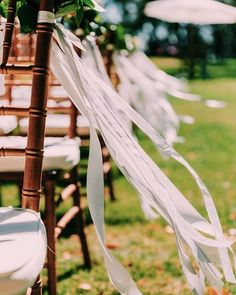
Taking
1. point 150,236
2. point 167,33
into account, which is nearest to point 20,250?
point 150,236

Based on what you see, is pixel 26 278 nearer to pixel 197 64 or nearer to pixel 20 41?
pixel 20 41

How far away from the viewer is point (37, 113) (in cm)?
154

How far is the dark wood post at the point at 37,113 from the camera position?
152 centimetres

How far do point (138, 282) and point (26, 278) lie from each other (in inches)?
65.3

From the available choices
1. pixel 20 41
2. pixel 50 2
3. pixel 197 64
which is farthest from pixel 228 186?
pixel 197 64

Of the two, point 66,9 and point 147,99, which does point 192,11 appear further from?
point 147,99

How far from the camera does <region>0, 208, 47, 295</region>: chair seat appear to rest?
1230 millimetres

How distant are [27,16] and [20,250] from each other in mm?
684

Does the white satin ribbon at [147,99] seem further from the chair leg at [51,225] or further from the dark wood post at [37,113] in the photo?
the dark wood post at [37,113]

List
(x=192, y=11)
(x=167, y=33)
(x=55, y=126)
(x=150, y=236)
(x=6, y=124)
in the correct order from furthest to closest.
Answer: (x=167, y=33) < (x=150, y=236) < (x=55, y=126) < (x=6, y=124) < (x=192, y=11)

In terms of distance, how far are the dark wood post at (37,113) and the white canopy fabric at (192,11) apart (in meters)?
0.87

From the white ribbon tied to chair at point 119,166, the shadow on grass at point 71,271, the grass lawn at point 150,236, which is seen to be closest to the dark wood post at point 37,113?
the white ribbon tied to chair at point 119,166

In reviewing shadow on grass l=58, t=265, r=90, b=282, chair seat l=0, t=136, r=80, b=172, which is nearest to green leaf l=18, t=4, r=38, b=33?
chair seat l=0, t=136, r=80, b=172

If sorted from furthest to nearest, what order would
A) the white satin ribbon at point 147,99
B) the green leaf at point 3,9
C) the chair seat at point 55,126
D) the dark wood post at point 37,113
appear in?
the white satin ribbon at point 147,99, the chair seat at point 55,126, the green leaf at point 3,9, the dark wood post at point 37,113
